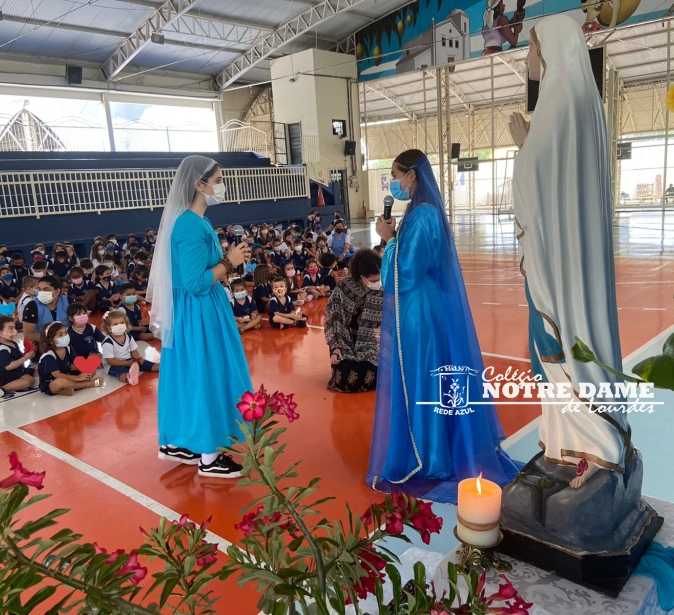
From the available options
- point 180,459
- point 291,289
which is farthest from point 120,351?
point 291,289

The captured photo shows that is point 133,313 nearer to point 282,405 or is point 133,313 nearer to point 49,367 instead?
point 49,367

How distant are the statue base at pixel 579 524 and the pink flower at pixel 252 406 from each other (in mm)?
954

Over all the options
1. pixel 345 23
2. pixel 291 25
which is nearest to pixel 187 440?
pixel 291 25

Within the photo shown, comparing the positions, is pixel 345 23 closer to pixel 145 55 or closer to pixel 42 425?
pixel 145 55

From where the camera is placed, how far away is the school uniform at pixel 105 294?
6527mm

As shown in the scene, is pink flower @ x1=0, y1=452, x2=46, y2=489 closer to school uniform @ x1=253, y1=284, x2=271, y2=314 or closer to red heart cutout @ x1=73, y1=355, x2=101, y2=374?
red heart cutout @ x1=73, y1=355, x2=101, y2=374

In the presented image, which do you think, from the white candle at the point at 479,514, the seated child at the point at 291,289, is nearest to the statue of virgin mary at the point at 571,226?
the white candle at the point at 479,514

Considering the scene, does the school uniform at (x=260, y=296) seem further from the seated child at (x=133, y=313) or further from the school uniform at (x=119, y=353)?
the school uniform at (x=119, y=353)

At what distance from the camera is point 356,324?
3.67 meters

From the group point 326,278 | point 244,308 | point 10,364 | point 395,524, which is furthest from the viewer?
point 326,278

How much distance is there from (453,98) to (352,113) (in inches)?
192

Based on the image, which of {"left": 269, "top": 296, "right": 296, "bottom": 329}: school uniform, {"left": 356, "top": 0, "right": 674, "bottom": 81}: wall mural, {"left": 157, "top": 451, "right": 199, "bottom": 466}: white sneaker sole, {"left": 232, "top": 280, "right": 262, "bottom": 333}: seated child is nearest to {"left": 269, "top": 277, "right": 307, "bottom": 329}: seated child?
{"left": 269, "top": 296, "right": 296, "bottom": 329}: school uniform

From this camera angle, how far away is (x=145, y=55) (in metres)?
15.4

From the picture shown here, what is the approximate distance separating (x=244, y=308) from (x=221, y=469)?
3.19m
